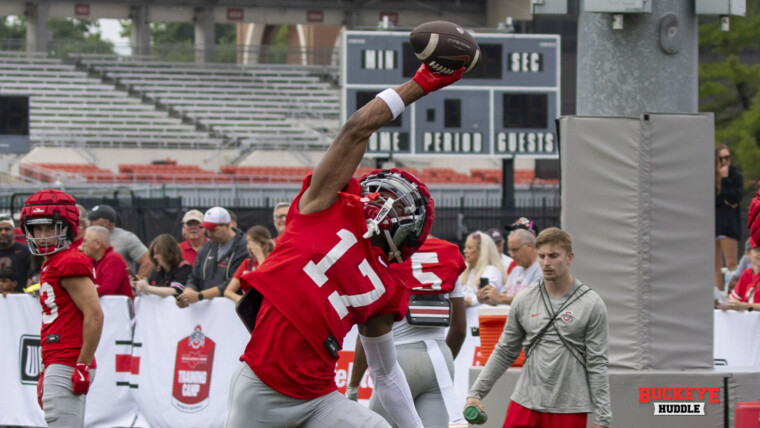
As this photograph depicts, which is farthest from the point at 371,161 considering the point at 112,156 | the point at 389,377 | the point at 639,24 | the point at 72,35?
the point at 72,35

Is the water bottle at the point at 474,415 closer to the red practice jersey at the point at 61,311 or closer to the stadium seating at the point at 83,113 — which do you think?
the red practice jersey at the point at 61,311

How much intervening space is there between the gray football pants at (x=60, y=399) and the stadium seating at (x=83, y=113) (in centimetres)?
3517

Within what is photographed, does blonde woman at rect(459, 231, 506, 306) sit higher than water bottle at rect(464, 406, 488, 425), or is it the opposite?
blonde woman at rect(459, 231, 506, 306)

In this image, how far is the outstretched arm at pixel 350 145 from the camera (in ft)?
13.0

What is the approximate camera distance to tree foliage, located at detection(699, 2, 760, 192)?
1330 inches

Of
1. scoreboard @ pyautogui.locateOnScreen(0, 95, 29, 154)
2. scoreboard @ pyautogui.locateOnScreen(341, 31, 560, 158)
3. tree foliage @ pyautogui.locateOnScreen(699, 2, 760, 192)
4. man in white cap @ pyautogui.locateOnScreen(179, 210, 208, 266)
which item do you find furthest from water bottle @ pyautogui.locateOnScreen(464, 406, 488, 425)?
tree foliage @ pyautogui.locateOnScreen(699, 2, 760, 192)

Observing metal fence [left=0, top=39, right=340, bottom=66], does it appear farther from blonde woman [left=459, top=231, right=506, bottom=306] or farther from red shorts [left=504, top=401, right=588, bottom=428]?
red shorts [left=504, top=401, right=588, bottom=428]

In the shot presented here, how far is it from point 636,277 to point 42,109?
124 ft

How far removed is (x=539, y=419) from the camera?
19.0 feet

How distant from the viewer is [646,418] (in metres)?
6.93

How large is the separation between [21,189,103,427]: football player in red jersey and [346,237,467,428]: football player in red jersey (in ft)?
5.39

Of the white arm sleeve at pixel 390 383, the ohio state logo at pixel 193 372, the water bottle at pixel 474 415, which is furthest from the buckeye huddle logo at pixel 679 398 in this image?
the ohio state logo at pixel 193 372

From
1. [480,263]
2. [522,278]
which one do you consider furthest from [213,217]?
[522,278]

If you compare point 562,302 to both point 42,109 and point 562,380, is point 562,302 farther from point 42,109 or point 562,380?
point 42,109
